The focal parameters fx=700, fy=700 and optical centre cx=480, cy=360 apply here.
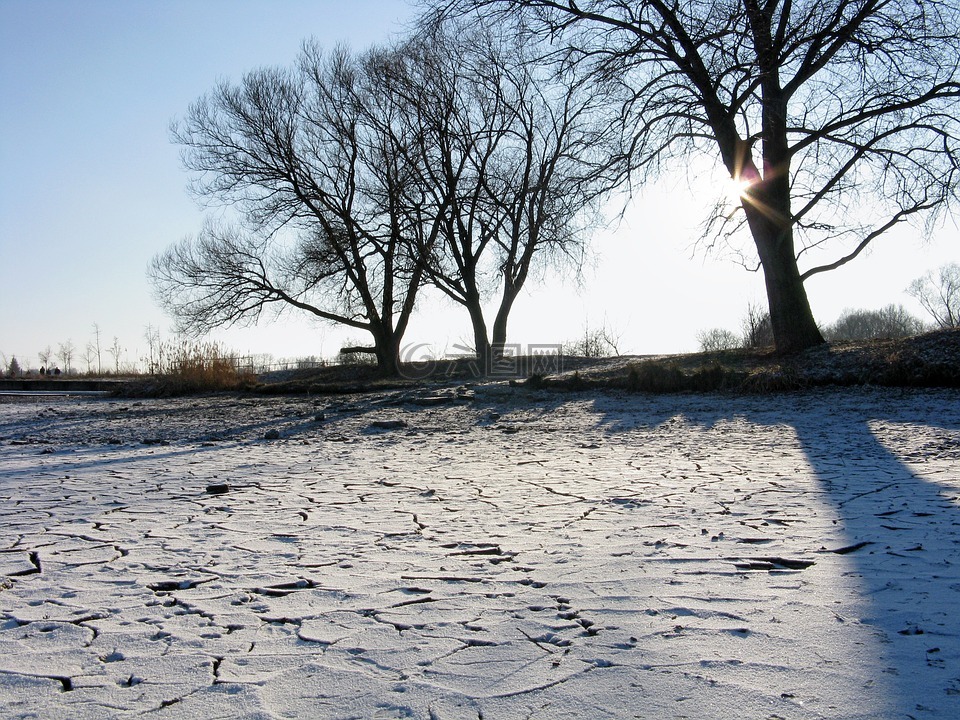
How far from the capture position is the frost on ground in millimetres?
1975

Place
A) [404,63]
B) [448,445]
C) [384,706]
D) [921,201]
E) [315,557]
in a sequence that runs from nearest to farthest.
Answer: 1. [384,706]
2. [315,557]
3. [448,445]
4. [921,201]
5. [404,63]

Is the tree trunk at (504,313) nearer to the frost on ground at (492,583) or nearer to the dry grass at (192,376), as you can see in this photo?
the dry grass at (192,376)

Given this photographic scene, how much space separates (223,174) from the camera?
1784cm

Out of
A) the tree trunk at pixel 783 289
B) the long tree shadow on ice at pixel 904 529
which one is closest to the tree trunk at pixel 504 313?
the tree trunk at pixel 783 289

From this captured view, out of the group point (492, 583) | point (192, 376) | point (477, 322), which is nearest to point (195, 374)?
point (192, 376)

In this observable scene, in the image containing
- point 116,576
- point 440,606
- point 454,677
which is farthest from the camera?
point 116,576

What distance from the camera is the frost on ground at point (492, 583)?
1975mm

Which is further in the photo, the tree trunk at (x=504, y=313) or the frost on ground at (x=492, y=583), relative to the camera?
the tree trunk at (x=504, y=313)

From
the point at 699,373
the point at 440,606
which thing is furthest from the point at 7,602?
the point at 699,373

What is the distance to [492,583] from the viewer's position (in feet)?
9.40

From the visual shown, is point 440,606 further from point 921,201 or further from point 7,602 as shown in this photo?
point 921,201

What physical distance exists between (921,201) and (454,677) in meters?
11.6

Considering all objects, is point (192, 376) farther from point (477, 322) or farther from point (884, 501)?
point (884, 501)

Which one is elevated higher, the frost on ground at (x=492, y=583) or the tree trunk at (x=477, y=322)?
the tree trunk at (x=477, y=322)
